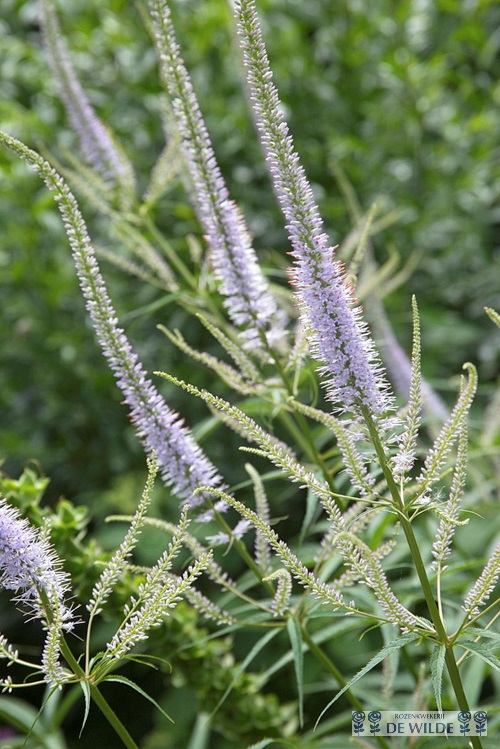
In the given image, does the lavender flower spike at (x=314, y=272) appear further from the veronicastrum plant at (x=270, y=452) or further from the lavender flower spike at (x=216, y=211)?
the lavender flower spike at (x=216, y=211)

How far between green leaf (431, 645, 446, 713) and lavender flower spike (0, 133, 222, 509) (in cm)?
49

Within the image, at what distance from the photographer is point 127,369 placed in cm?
136

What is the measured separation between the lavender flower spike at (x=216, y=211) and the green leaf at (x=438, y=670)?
745 mm

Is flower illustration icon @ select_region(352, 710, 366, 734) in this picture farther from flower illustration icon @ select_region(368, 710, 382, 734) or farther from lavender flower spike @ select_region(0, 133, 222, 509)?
lavender flower spike @ select_region(0, 133, 222, 509)

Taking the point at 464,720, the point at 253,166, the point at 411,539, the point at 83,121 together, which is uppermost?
the point at 83,121

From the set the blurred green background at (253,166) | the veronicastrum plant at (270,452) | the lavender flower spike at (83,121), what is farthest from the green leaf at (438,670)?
the blurred green background at (253,166)

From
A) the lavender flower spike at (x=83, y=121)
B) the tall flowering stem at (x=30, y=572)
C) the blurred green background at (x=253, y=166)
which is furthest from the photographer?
the blurred green background at (x=253, y=166)

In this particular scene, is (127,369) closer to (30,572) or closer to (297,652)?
(30,572)

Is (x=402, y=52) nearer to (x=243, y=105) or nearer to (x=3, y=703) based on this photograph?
(x=243, y=105)

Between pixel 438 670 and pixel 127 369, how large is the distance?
0.66m

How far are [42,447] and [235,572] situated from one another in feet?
3.95

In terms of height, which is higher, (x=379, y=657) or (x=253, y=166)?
(x=253, y=166)


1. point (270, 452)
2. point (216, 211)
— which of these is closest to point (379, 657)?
point (270, 452)

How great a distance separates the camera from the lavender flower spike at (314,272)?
3.84 ft
